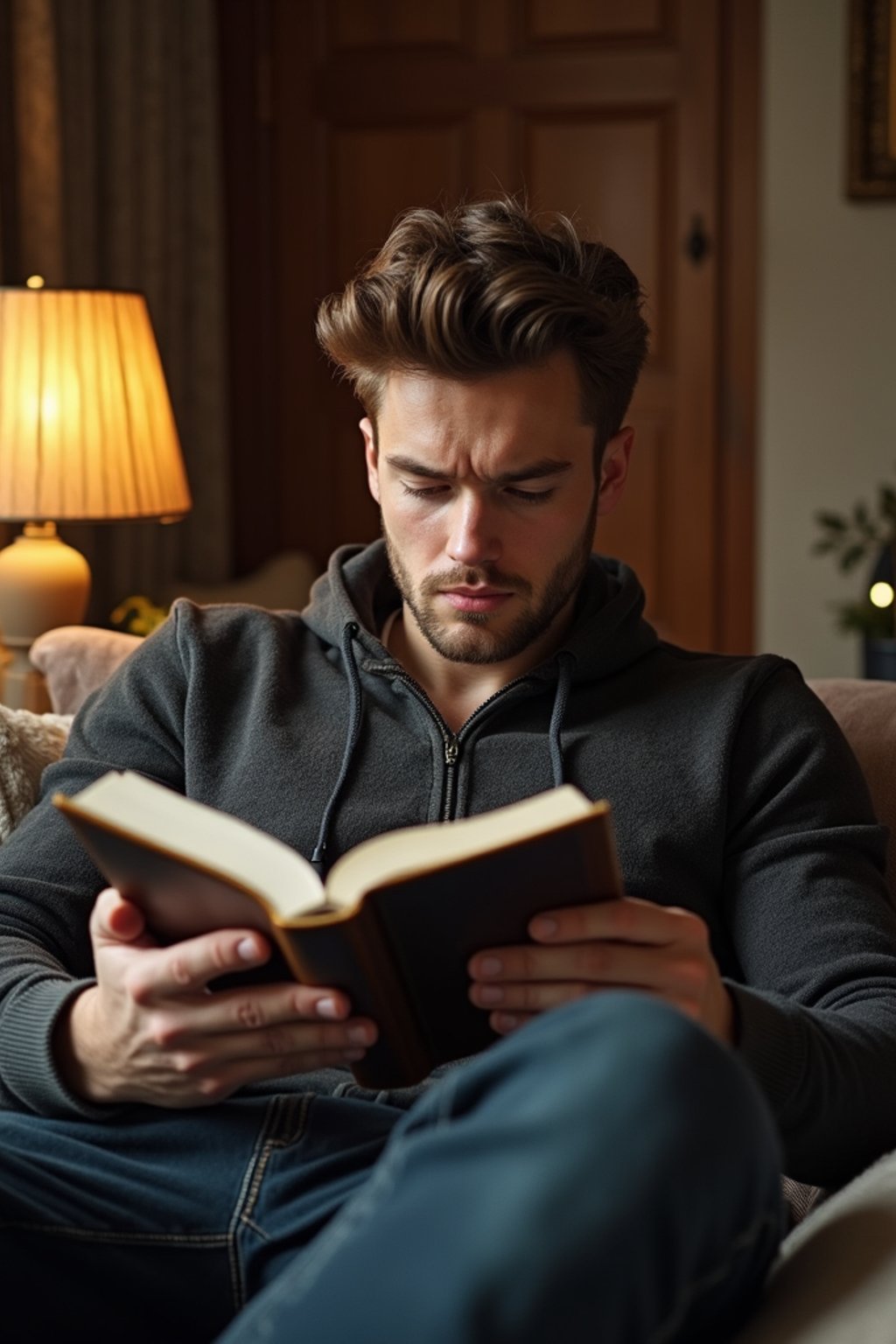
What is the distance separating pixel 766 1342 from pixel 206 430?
3.36m

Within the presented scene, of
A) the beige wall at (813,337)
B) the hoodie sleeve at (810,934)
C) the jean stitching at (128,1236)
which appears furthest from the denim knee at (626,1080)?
the beige wall at (813,337)

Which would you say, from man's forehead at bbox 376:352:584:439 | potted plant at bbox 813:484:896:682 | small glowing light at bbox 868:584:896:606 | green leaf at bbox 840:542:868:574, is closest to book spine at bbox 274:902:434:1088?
man's forehead at bbox 376:352:584:439

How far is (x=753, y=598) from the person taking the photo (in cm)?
412

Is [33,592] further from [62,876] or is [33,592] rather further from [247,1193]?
[247,1193]

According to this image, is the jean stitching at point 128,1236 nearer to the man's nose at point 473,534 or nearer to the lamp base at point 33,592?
the man's nose at point 473,534

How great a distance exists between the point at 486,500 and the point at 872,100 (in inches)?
110

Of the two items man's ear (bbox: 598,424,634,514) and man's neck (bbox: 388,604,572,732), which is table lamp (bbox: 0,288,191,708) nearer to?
man's neck (bbox: 388,604,572,732)

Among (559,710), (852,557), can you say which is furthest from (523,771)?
(852,557)

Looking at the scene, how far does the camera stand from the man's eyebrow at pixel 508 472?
1.47 metres

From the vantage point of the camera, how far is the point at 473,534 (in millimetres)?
1470

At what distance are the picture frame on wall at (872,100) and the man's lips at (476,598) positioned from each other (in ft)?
9.04

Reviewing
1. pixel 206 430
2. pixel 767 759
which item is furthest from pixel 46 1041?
pixel 206 430

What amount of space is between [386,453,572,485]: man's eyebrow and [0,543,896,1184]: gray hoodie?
0.53ft

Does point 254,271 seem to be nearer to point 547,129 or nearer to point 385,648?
point 547,129
